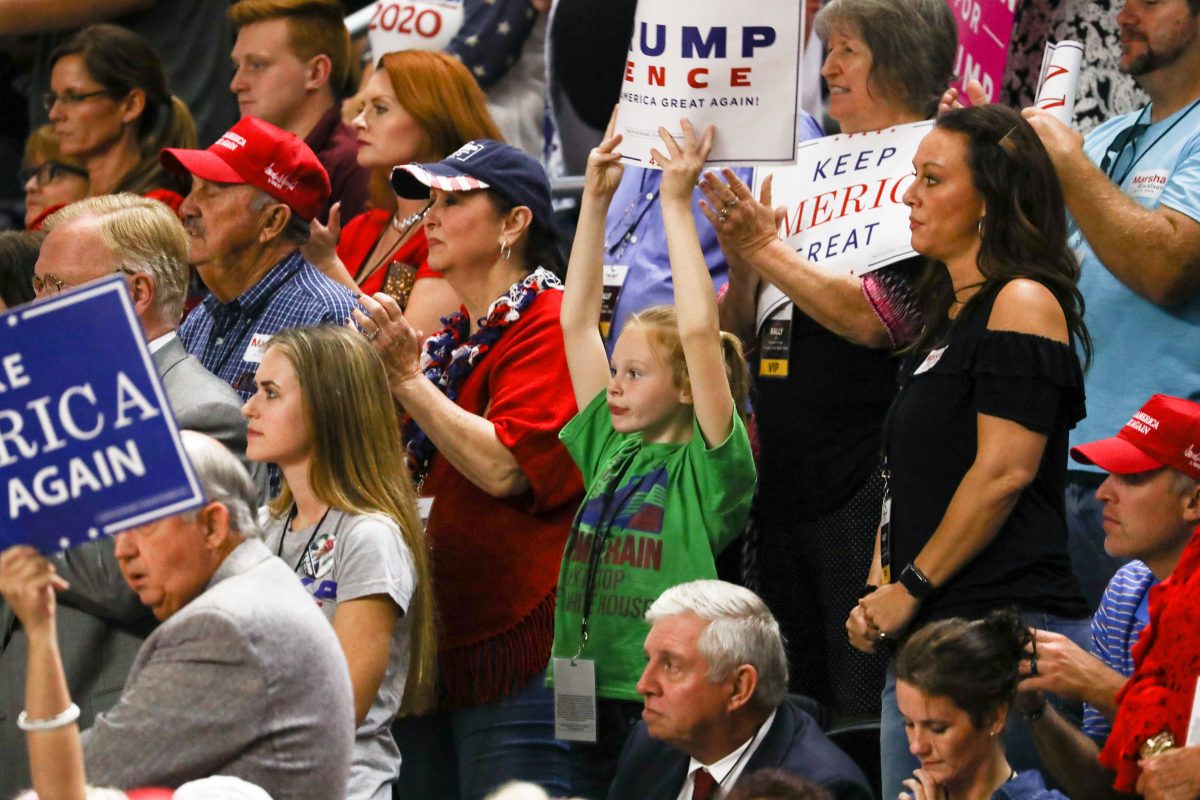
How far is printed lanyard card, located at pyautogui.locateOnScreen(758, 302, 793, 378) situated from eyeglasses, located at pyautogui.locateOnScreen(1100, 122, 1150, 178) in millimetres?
878

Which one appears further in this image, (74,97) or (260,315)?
(74,97)

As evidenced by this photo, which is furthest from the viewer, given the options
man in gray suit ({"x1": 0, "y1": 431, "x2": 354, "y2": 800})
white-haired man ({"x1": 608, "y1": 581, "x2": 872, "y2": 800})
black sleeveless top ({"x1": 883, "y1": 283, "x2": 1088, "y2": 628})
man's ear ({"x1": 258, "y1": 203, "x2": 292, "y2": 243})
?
man's ear ({"x1": 258, "y1": 203, "x2": 292, "y2": 243})

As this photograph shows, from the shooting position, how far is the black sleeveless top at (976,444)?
156 inches

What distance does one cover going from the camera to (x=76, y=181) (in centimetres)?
666

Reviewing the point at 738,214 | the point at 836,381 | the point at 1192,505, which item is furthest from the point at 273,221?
the point at 1192,505

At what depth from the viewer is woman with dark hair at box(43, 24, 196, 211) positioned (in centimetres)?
639

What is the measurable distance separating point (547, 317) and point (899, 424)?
1.03 meters

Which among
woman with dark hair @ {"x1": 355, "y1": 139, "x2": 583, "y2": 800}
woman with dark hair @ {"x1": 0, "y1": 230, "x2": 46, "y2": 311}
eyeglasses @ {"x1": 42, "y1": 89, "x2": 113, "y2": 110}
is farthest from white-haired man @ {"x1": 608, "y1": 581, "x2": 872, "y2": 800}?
eyeglasses @ {"x1": 42, "y1": 89, "x2": 113, "y2": 110}

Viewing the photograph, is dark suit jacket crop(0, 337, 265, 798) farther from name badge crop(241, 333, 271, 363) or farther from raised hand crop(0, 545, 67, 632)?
raised hand crop(0, 545, 67, 632)

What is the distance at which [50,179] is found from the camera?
22.0ft

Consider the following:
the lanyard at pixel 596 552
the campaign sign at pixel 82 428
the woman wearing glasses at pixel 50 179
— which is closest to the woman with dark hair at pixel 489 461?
the lanyard at pixel 596 552

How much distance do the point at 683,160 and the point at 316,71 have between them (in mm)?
2139

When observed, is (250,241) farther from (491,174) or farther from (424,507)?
(424,507)

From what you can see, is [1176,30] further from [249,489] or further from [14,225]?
[14,225]
